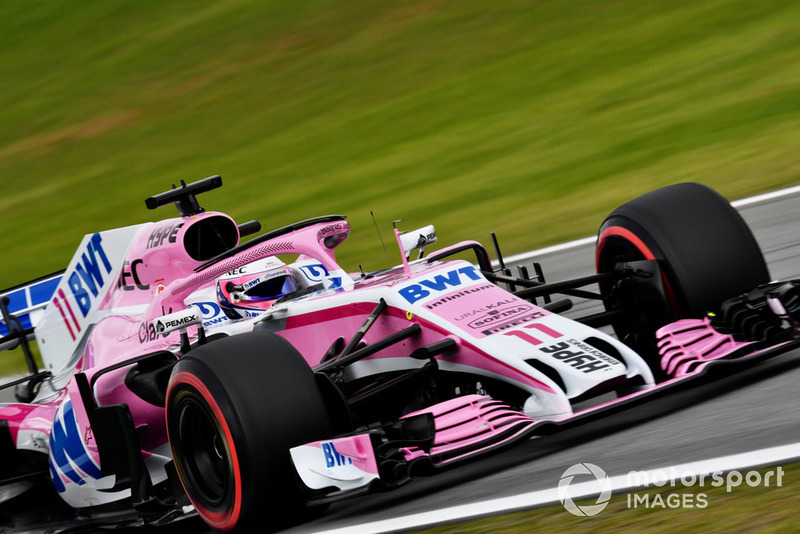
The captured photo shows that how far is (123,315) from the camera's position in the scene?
6.34 metres

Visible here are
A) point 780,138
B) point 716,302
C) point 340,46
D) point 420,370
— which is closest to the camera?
point 420,370

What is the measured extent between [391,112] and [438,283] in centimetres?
1271

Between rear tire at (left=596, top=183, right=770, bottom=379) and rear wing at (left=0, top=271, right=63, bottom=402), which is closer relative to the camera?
rear tire at (left=596, top=183, right=770, bottom=379)

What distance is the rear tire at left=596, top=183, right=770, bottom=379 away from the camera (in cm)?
524

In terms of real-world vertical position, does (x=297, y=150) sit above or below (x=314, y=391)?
above

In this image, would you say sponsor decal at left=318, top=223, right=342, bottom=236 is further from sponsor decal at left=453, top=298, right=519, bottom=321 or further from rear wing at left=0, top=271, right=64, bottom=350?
rear wing at left=0, top=271, right=64, bottom=350

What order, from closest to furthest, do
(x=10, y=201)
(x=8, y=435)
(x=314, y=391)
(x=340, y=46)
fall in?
(x=314, y=391) → (x=8, y=435) → (x=10, y=201) → (x=340, y=46)

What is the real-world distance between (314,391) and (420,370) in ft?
2.06

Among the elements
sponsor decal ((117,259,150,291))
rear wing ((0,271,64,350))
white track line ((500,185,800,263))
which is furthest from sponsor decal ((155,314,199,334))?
white track line ((500,185,800,263))

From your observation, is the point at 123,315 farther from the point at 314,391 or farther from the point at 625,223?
the point at 625,223

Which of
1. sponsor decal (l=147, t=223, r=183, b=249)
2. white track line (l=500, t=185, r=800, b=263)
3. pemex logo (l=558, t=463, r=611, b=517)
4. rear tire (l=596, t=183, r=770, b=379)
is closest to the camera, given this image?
pemex logo (l=558, t=463, r=611, b=517)

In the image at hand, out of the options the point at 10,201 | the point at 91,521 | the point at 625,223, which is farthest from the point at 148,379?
the point at 10,201

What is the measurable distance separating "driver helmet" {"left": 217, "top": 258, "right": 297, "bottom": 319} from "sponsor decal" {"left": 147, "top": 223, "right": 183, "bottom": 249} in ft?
1.65

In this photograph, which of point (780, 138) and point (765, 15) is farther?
point (765, 15)
